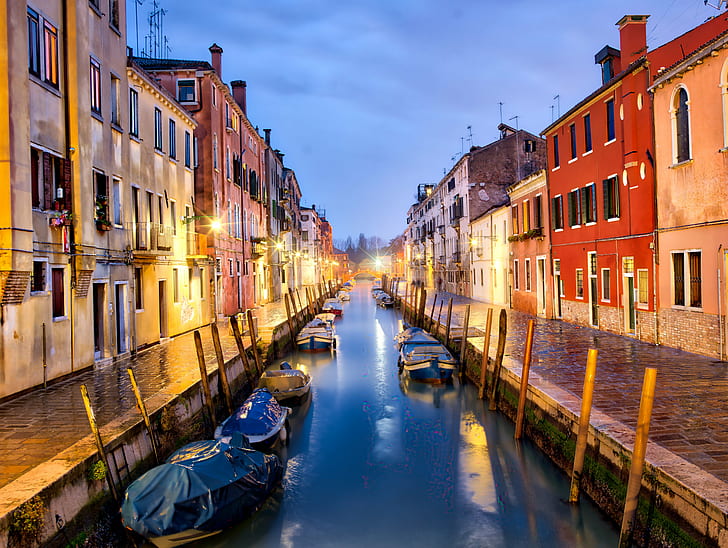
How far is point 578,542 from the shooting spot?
23.7 ft

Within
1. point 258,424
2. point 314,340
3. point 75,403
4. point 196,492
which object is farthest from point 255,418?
point 314,340

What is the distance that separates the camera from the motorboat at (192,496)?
22.4ft

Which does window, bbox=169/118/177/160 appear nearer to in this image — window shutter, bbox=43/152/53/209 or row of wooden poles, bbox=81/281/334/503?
row of wooden poles, bbox=81/281/334/503

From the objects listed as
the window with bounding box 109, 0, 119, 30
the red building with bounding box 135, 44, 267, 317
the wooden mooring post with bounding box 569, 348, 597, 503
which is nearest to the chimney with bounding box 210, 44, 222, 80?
the red building with bounding box 135, 44, 267, 317

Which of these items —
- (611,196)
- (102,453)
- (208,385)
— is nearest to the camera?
(102,453)

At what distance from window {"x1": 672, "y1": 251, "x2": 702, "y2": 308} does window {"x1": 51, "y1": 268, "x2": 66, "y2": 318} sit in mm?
14508

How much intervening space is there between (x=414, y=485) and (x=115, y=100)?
12564 millimetres

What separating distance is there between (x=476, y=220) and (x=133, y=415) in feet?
105

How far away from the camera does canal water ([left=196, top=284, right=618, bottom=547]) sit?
776 cm

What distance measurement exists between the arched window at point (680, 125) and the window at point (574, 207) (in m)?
6.53

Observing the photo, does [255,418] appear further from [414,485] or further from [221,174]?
[221,174]

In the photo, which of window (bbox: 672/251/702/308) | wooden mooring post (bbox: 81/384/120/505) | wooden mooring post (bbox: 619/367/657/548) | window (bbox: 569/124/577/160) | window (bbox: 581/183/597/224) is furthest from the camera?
window (bbox: 569/124/577/160)

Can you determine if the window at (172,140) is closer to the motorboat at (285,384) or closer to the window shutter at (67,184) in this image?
the window shutter at (67,184)

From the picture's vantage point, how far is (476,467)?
10.4 meters
